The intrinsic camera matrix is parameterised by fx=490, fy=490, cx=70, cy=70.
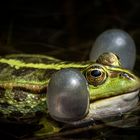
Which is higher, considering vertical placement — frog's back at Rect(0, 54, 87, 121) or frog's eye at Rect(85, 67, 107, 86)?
frog's back at Rect(0, 54, 87, 121)

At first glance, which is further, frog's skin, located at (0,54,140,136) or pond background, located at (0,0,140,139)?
pond background, located at (0,0,140,139)

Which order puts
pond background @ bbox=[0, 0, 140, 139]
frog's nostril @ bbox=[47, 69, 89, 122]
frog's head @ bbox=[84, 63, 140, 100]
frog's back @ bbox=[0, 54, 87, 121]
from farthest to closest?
pond background @ bbox=[0, 0, 140, 139], frog's back @ bbox=[0, 54, 87, 121], frog's head @ bbox=[84, 63, 140, 100], frog's nostril @ bbox=[47, 69, 89, 122]

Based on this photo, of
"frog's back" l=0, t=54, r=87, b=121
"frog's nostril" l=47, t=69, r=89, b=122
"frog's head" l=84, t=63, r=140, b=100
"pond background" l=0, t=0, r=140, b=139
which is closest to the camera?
"frog's nostril" l=47, t=69, r=89, b=122

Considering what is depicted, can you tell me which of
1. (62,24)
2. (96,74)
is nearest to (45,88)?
(96,74)

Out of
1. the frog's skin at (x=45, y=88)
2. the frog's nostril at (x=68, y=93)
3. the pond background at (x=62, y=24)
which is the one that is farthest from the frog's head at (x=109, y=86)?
the pond background at (x=62, y=24)

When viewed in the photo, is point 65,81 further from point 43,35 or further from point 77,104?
point 43,35

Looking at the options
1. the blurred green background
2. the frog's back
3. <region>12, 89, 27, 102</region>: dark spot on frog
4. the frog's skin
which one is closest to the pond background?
the blurred green background

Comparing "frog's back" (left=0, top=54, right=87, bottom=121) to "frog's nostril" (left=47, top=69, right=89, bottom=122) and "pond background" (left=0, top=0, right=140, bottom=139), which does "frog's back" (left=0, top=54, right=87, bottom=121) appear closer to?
"frog's nostril" (left=47, top=69, right=89, bottom=122)

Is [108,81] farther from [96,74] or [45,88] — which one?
[45,88]
